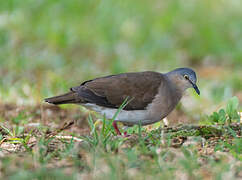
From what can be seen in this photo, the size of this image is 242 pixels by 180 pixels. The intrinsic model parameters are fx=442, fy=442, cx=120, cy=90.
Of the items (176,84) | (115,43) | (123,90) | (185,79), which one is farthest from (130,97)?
(115,43)

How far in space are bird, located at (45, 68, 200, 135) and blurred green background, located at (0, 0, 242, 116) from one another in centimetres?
165

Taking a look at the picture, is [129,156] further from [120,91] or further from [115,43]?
[115,43]

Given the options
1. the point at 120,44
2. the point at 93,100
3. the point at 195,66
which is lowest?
the point at 93,100

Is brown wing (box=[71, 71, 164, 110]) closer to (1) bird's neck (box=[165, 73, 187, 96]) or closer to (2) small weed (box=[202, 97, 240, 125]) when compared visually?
(1) bird's neck (box=[165, 73, 187, 96])

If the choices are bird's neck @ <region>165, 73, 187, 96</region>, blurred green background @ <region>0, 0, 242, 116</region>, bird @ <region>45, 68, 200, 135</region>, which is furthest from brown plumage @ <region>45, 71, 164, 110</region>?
blurred green background @ <region>0, 0, 242, 116</region>

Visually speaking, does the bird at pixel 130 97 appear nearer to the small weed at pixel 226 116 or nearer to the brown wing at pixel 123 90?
the brown wing at pixel 123 90

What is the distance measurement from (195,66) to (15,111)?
5.87 m

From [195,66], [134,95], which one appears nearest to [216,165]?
[134,95]

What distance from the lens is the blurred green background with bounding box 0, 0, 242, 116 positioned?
321 inches

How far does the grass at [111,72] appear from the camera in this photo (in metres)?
3.35

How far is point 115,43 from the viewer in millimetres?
11250

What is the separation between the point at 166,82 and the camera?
5316mm

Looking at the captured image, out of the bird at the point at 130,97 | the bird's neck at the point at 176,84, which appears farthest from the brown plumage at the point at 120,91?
the bird's neck at the point at 176,84

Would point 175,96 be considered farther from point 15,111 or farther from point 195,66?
point 195,66
